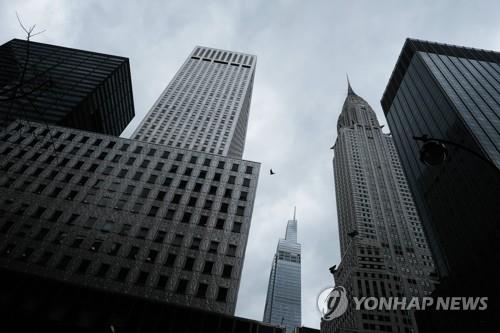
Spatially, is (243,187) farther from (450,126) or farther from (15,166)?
(450,126)

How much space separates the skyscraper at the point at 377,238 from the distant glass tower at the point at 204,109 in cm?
6064

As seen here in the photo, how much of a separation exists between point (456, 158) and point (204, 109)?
8254 centimetres

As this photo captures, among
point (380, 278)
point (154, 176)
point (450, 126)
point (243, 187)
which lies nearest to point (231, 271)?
point (243, 187)

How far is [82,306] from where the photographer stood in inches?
1339

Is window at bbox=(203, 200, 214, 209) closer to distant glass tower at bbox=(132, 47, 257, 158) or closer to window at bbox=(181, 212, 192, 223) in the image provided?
window at bbox=(181, 212, 192, 223)

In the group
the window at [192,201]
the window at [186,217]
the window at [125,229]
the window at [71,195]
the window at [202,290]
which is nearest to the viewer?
the window at [202,290]

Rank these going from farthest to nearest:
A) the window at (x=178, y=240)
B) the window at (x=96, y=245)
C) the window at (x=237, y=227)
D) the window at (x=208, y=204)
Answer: the window at (x=208, y=204)
the window at (x=237, y=227)
the window at (x=178, y=240)
the window at (x=96, y=245)

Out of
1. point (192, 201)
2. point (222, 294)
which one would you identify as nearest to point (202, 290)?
point (222, 294)

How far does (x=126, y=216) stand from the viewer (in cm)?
4369

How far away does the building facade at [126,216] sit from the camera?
37.4 meters

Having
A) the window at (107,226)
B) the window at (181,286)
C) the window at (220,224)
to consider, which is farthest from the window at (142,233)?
the window at (220,224)

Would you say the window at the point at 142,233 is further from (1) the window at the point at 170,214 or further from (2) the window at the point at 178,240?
(2) the window at the point at 178,240

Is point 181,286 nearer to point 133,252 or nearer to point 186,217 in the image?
point 133,252

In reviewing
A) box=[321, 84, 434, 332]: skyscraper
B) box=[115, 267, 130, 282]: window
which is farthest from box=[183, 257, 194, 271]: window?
box=[321, 84, 434, 332]: skyscraper
